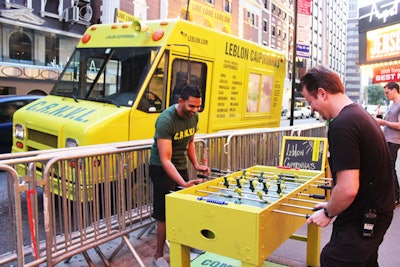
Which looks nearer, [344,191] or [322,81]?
[344,191]

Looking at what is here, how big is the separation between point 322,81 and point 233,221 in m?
1.08

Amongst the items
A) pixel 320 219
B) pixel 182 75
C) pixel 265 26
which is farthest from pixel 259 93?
pixel 265 26

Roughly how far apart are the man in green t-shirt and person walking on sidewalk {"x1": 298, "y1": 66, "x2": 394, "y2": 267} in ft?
5.00

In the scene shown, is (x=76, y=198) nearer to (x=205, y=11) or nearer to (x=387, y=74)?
(x=205, y=11)

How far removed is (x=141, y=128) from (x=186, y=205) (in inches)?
127

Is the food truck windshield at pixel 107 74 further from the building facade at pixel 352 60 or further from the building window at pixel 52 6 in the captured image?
the building facade at pixel 352 60

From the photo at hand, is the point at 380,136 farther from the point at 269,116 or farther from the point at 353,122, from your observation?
the point at 269,116

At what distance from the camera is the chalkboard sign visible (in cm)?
620

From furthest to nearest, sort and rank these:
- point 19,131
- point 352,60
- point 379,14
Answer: point 352,60
point 379,14
point 19,131

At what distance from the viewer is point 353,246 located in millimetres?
2389

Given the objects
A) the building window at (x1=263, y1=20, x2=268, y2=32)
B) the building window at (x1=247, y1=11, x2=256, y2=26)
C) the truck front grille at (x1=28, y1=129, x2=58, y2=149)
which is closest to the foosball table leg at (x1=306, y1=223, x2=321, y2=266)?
the truck front grille at (x1=28, y1=129, x2=58, y2=149)

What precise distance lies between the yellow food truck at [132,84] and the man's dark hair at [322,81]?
3.39 meters

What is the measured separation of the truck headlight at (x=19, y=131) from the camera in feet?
20.3

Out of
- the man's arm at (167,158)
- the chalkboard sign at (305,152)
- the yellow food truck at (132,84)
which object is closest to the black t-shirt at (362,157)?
the man's arm at (167,158)
